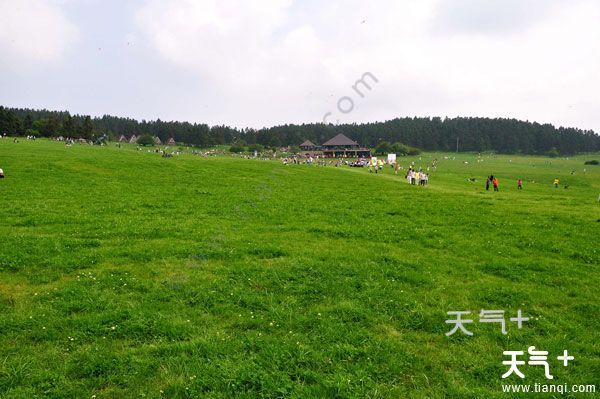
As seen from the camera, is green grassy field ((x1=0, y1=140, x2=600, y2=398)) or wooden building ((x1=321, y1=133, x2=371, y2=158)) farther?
wooden building ((x1=321, y1=133, x2=371, y2=158))

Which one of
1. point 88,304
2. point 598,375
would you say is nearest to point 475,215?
point 598,375

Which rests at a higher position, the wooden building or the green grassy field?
the wooden building

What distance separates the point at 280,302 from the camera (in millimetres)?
8867

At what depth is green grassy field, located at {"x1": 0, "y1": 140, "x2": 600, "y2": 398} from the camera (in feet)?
20.4

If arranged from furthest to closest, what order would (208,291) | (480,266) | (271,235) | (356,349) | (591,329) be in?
(271,235) < (480,266) < (208,291) < (591,329) < (356,349)

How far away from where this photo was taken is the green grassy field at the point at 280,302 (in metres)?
6.21

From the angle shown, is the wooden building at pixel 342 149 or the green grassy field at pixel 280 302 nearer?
the green grassy field at pixel 280 302

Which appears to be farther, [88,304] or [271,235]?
[271,235]

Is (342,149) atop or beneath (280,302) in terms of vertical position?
atop

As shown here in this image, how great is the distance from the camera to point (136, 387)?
19.5 feet

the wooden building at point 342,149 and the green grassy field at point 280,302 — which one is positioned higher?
the wooden building at point 342,149

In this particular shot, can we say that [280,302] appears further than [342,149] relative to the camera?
No

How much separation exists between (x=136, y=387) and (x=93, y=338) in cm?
183

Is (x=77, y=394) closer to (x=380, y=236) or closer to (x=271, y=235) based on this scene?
(x=271, y=235)
